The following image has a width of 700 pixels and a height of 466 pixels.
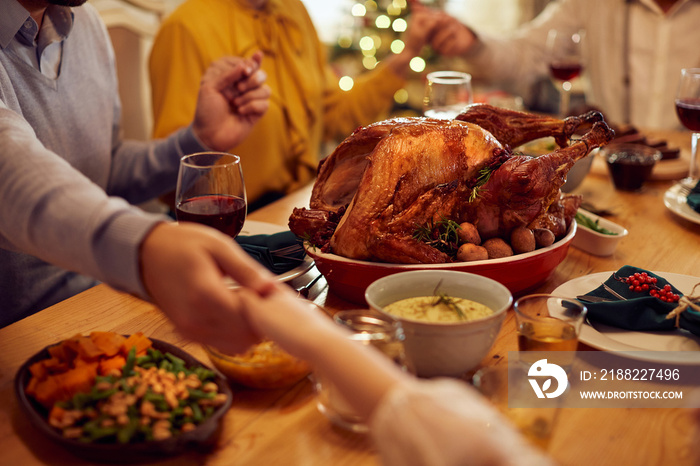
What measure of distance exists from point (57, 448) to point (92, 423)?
8 cm

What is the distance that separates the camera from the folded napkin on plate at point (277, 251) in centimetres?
111

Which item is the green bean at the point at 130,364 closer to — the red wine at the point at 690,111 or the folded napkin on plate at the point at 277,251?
the folded napkin on plate at the point at 277,251

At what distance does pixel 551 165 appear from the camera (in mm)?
1104

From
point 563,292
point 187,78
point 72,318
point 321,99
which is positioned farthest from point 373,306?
point 321,99

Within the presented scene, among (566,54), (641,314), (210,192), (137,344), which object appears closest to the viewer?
(137,344)

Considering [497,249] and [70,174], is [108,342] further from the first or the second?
[497,249]

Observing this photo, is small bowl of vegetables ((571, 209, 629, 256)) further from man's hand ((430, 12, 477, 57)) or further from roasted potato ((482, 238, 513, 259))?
man's hand ((430, 12, 477, 57))

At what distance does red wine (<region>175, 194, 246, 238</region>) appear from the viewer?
103 centimetres

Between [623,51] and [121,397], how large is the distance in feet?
10.6

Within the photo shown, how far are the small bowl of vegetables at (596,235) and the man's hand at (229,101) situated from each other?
89 cm

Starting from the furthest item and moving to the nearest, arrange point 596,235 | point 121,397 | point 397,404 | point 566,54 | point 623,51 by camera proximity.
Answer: point 623,51
point 566,54
point 596,235
point 121,397
point 397,404

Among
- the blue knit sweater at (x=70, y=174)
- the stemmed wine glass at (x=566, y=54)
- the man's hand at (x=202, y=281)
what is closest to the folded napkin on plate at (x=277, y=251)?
the blue knit sweater at (x=70, y=174)

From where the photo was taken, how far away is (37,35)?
1366 millimetres

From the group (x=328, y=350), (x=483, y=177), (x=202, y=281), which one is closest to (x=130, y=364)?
(x=202, y=281)
